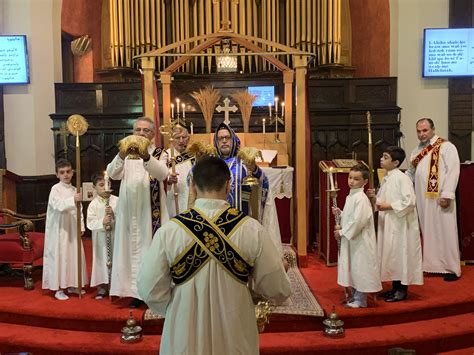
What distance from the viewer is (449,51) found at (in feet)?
31.0

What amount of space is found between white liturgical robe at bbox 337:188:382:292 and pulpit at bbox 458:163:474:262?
2.40m

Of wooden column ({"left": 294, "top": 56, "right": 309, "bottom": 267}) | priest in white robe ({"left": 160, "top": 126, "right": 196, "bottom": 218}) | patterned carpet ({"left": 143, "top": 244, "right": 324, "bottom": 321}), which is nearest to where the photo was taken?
patterned carpet ({"left": 143, "top": 244, "right": 324, "bottom": 321})

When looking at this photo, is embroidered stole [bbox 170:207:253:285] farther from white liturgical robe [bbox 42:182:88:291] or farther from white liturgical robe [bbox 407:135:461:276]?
white liturgical robe [bbox 407:135:461:276]

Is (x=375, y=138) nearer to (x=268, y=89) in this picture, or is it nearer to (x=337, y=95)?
(x=337, y=95)

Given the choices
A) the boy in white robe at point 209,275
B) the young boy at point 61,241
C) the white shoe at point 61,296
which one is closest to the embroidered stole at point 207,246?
the boy in white robe at point 209,275

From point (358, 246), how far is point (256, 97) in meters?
4.19

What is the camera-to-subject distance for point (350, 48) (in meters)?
11.2

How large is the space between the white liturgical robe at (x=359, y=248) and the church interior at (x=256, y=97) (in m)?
0.53

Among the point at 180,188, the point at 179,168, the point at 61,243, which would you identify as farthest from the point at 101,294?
the point at 179,168

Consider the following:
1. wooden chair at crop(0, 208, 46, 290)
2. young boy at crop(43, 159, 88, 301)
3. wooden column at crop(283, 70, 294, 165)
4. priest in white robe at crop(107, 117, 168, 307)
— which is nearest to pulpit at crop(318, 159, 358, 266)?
wooden column at crop(283, 70, 294, 165)

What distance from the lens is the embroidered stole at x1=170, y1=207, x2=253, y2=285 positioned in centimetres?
280

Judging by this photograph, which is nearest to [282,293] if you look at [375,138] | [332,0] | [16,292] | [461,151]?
[16,292]

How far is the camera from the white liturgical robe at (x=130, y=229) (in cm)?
541

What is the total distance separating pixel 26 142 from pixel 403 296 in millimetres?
6985
